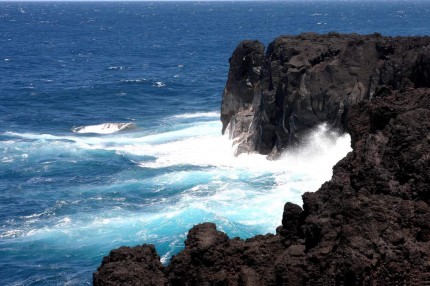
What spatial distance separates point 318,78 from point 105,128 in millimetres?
31841

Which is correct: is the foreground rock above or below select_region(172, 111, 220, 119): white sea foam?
above

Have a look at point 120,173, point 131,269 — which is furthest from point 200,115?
point 131,269

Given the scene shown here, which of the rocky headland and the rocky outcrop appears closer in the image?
the rocky headland

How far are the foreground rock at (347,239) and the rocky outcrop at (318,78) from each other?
2280cm

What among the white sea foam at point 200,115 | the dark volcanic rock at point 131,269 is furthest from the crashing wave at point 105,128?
the dark volcanic rock at point 131,269

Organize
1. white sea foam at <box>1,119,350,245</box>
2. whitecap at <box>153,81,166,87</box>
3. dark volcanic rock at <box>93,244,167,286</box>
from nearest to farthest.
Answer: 1. dark volcanic rock at <box>93,244,167,286</box>
2. white sea foam at <box>1,119,350,245</box>
3. whitecap at <box>153,81,166,87</box>

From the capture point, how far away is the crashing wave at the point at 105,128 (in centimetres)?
7531

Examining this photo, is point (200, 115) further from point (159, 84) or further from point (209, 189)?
point (209, 189)

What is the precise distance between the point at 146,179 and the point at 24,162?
1269 centimetres

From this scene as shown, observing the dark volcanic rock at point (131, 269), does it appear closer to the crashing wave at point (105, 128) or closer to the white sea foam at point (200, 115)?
the crashing wave at point (105, 128)

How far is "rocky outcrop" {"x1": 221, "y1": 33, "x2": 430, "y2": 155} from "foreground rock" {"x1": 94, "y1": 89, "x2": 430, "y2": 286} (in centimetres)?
2280

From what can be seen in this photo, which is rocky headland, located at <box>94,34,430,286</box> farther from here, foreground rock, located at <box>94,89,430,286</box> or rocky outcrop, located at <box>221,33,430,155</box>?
rocky outcrop, located at <box>221,33,430,155</box>

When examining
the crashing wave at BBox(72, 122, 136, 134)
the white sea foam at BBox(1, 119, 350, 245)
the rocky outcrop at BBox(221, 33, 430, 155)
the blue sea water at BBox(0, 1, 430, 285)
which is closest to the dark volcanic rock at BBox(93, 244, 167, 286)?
the blue sea water at BBox(0, 1, 430, 285)

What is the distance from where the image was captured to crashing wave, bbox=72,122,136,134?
247 feet
